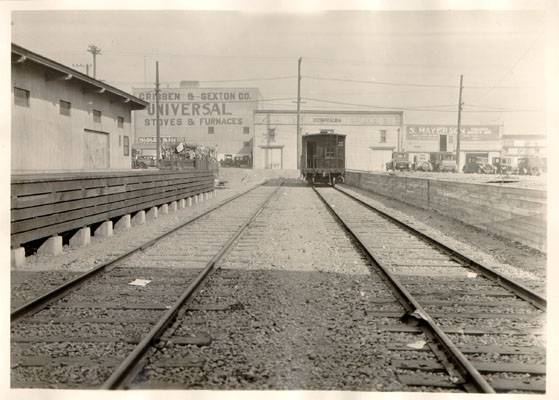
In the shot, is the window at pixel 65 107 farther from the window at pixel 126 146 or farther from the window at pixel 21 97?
the window at pixel 126 146

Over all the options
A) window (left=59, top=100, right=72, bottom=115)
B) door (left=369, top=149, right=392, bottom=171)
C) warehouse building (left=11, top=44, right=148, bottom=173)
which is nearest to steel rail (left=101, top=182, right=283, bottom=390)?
warehouse building (left=11, top=44, right=148, bottom=173)

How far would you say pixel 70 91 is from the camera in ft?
48.2

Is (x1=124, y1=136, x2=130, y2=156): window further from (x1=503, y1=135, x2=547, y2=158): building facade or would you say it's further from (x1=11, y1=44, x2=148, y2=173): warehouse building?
(x1=503, y1=135, x2=547, y2=158): building facade

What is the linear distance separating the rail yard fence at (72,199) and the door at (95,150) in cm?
487

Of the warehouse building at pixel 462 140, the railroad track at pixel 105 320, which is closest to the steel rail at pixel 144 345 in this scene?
the railroad track at pixel 105 320

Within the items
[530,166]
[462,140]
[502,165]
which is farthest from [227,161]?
[530,166]

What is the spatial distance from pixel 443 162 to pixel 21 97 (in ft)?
140

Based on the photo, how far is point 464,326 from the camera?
165 inches

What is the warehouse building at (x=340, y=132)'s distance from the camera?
5544 centimetres

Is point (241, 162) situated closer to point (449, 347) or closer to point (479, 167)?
point (479, 167)

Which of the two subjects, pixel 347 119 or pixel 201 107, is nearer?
pixel 347 119

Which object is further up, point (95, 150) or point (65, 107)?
point (65, 107)

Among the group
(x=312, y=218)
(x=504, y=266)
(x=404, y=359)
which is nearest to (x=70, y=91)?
(x=312, y=218)

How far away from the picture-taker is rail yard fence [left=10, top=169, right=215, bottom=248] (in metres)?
5.91
